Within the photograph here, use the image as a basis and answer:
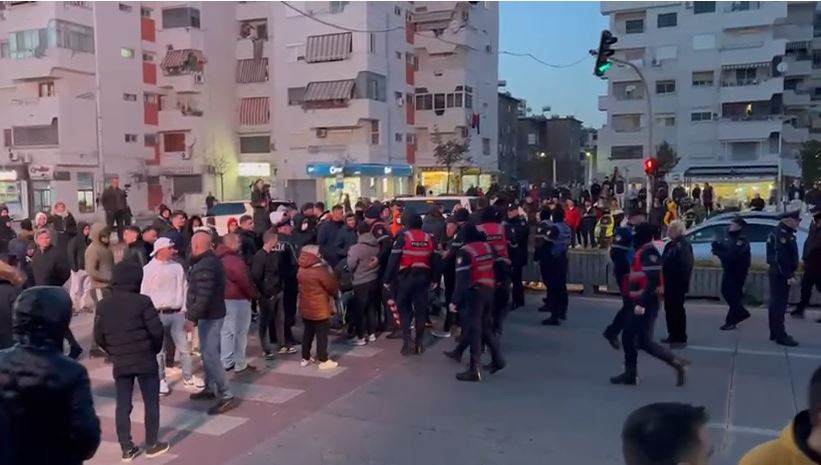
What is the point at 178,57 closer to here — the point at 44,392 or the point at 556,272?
the point at 556,272

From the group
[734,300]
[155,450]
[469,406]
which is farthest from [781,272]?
[155,450]

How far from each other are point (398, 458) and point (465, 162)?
44.5m

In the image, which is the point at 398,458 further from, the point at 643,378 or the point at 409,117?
the point at 409,117

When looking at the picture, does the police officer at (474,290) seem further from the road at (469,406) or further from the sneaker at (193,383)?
the sneaker at (193,383)

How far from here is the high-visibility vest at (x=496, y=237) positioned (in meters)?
9.53

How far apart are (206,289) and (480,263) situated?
3.12 meters

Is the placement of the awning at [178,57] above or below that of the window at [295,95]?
above

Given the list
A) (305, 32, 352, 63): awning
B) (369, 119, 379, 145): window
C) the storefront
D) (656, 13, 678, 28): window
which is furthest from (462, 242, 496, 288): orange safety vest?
(656, 13, 678, 28): window

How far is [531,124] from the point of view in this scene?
303 ft

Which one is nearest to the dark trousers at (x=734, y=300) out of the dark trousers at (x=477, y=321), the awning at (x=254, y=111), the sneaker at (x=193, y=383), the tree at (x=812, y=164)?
the dark trousers at (x=477, y=321)

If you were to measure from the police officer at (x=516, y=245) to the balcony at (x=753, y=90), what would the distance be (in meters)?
47.4

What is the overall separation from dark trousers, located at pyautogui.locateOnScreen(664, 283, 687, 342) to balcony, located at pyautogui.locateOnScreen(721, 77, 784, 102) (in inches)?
1942

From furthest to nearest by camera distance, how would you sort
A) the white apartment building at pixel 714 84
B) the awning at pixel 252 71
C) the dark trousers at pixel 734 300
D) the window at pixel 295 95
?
the white apartment building at pixel 714 84 → the awning at pixel 252 71 → the window at pixel 295 95 → the dark trousers at pixel 734 300

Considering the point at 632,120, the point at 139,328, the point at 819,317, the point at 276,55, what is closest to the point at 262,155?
the point at 276,55
